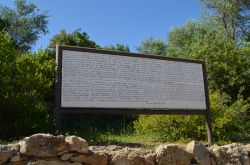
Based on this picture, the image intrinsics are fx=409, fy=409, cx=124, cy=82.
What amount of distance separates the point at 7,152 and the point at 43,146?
0.45 metres

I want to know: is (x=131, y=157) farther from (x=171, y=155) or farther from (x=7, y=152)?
(x=7, y=152)

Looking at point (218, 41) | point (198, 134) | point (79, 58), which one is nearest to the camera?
point (79, 58)

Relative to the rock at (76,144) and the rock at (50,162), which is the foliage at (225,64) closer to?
the rock at (76,144)

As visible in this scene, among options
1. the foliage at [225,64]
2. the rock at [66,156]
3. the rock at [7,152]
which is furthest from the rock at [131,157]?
the foliage at [225,64]

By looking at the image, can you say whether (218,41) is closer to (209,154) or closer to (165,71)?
(165,71)

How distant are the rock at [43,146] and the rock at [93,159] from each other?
0.20 metres

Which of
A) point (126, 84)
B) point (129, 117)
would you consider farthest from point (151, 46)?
point (126, 84)

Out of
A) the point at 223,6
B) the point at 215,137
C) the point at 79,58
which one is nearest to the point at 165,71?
the point at 79,58

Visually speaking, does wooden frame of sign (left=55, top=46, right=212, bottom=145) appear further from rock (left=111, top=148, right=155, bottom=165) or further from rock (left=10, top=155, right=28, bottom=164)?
rock (left=10, top=155, right=28, bottom=164)

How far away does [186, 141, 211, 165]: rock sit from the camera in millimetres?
6316

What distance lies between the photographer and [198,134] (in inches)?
453

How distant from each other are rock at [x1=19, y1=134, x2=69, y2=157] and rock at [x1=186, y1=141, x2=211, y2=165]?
6.69 ft

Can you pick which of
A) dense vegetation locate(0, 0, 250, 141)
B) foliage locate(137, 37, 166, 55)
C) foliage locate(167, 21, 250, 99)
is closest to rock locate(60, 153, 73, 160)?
dense vegetation locate(0, 0, 250, 141)

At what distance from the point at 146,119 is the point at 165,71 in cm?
267
